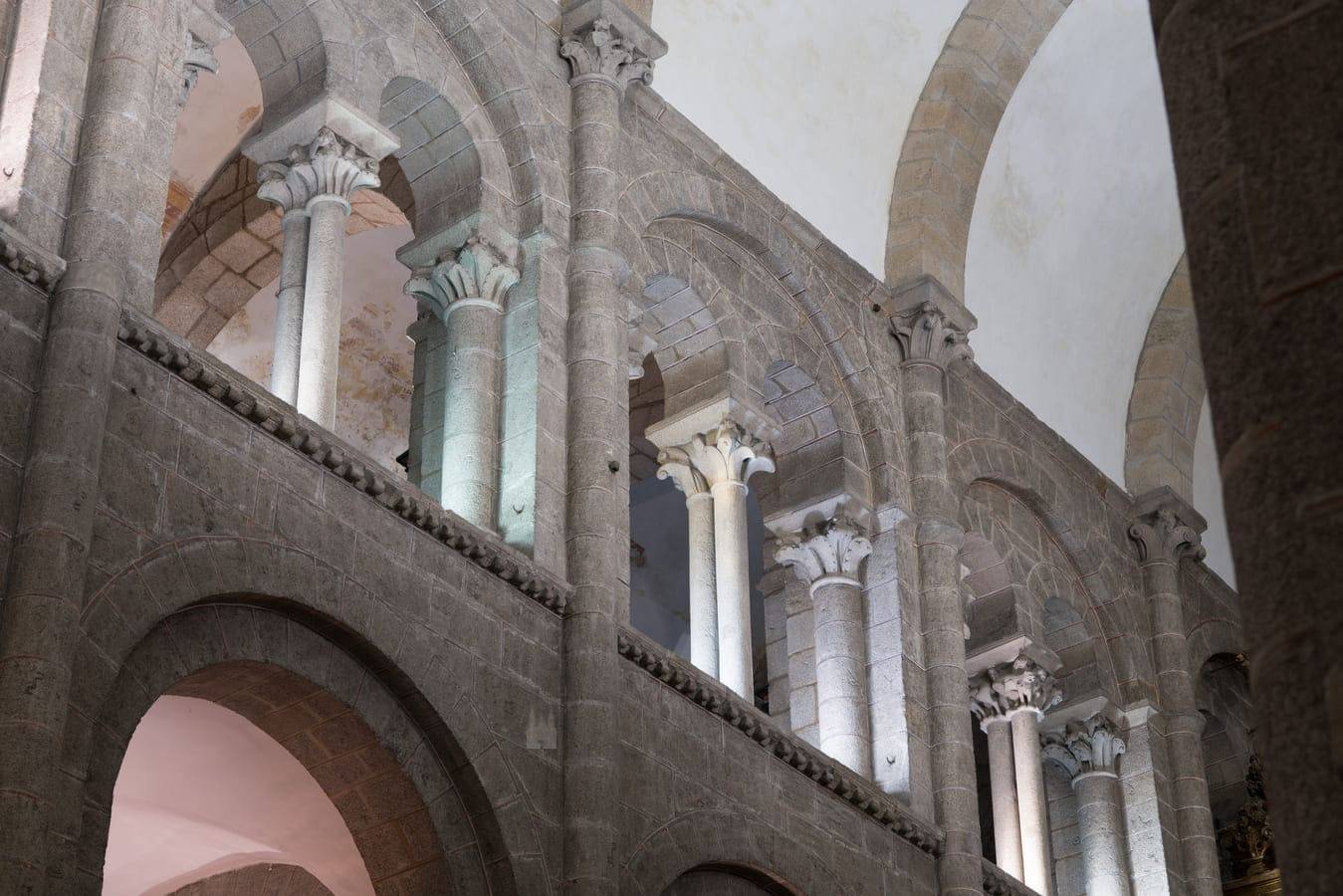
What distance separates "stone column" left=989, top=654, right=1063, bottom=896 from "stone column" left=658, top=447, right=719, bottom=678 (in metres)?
3.40

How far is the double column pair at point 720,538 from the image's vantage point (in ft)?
39.0

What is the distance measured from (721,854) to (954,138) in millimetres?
6518

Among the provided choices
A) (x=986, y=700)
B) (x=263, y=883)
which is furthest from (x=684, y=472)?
(x=986, y=700)

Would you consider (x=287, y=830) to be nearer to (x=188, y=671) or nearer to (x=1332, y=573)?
(x=188, y=671)

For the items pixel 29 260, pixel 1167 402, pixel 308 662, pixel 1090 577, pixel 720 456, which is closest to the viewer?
pixel 29 260

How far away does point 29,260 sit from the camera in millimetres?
7812

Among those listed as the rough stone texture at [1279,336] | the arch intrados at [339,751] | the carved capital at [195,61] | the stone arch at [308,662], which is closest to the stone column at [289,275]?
the carved capital at [195,61]

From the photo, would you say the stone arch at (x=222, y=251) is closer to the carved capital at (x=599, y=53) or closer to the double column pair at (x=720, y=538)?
the carved capital at (x=599, y=53)

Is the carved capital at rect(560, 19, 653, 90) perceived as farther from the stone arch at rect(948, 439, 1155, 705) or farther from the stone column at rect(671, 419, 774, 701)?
the stone arch at rect(948, 439, 1155, 705)

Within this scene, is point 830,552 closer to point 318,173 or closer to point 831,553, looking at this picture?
point 831,553

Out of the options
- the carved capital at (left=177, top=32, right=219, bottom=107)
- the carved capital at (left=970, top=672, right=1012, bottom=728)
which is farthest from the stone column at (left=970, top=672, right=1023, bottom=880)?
the carved capital at (left=177, top=32, right=219, bottom=107)

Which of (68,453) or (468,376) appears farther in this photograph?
(468,376)

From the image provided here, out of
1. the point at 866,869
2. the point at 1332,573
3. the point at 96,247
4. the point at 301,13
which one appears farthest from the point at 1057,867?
the point at 1332,573

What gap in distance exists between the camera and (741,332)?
42.4 ft
